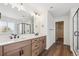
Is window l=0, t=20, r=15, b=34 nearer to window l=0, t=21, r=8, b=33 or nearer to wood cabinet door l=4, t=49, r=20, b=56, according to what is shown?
window l=0, t=21, r=8, b=33

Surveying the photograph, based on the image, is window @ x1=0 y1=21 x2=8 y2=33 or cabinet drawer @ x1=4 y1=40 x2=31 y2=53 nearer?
cabinet drawer @ x1=4 y1=40 x2=31 y2=53

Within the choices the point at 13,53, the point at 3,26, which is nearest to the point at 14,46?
the point at 13,53

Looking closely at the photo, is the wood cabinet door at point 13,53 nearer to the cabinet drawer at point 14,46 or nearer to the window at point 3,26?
the cabinet drawer at point 14,46

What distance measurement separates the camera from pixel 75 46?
3.37 metres

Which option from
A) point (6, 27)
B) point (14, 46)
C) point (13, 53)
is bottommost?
point (13, 53)

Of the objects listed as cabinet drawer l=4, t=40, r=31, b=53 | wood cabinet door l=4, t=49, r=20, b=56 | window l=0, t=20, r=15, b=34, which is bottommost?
wood cabinet door l=4, t=49, r=20, b=56

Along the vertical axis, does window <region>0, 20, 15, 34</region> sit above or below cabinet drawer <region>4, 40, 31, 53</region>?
above

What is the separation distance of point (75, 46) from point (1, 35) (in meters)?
2.97

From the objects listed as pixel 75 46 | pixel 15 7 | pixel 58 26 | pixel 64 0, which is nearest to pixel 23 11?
pixel 15 7

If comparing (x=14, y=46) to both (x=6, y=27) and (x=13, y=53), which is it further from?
(x=6, y=27)

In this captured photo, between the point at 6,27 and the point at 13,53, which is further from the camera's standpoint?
the point at 6,27

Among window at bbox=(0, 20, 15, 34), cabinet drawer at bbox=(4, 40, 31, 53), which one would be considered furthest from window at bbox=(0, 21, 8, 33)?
cabinet drawer at bbox=(4, 40, 31, 53)

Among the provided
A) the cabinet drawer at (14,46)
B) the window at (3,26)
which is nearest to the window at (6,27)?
the window at (3,26)

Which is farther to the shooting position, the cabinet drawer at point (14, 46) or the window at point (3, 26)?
the window at point (3, 26)
